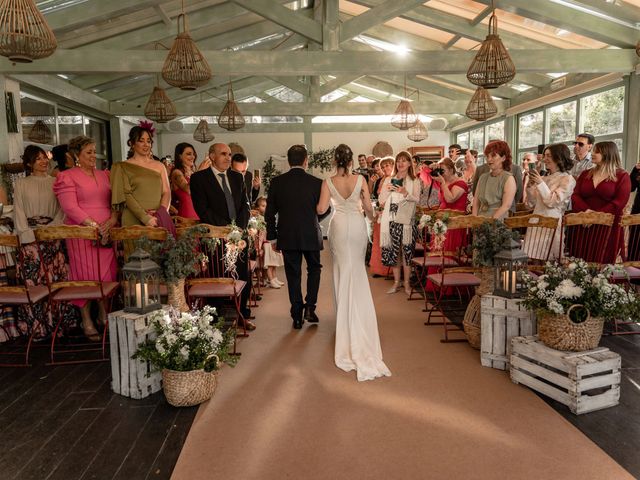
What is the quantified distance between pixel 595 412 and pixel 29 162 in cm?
473

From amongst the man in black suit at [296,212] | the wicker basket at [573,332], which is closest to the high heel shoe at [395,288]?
the man in black suit at [296,212]

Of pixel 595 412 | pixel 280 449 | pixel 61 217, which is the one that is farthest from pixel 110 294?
pixel 595 412

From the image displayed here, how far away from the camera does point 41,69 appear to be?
6617mm

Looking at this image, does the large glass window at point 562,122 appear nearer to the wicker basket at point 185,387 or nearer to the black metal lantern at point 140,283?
the black metal lantern at point 140,283

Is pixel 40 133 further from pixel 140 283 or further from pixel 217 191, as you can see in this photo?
pixel 140 283

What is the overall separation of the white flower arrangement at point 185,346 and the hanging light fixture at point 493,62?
3.61 metres

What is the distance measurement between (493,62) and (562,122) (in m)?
5.37

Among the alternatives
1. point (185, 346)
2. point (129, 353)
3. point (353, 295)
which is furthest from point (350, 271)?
point (129, 353)

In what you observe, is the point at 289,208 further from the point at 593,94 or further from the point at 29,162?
the point at 593,94

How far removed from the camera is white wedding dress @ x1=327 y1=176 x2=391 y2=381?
12.2 feet

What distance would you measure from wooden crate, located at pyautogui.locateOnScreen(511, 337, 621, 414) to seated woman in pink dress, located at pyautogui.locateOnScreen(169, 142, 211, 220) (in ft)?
11.5

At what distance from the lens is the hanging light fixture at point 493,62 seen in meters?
4.78

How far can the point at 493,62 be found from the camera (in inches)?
200

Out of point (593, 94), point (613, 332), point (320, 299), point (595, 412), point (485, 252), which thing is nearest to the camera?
point (595, 412)
